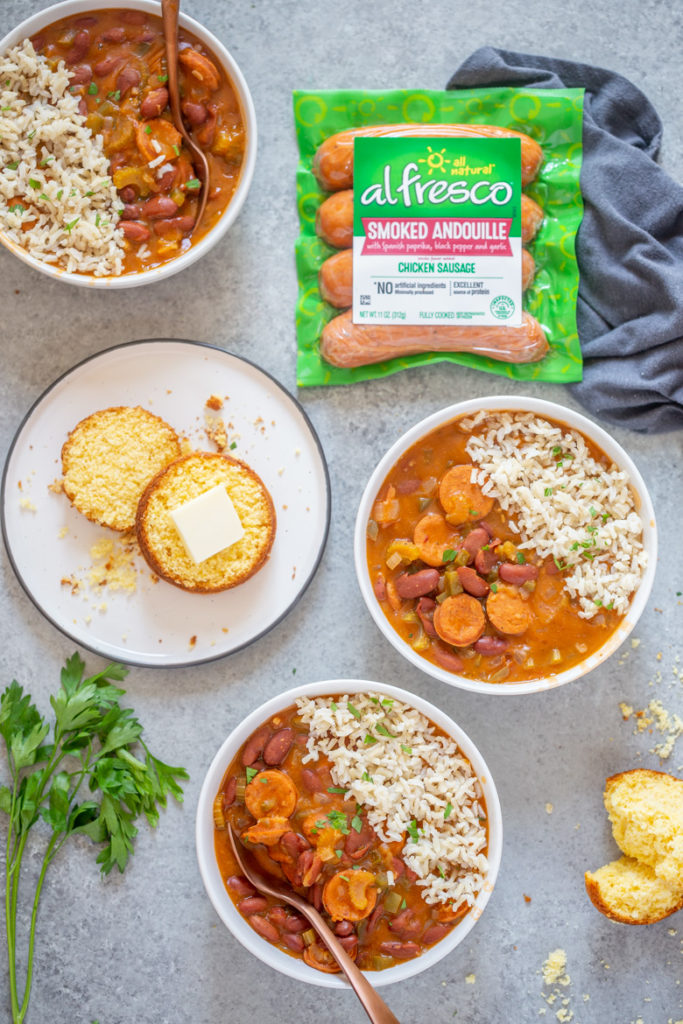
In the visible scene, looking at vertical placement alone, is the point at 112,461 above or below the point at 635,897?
above

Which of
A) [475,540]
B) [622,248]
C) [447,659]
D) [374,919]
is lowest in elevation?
[374,919]

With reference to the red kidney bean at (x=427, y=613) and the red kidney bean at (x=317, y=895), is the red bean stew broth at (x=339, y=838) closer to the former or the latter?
the red kidney bean at (x=317, y=895)

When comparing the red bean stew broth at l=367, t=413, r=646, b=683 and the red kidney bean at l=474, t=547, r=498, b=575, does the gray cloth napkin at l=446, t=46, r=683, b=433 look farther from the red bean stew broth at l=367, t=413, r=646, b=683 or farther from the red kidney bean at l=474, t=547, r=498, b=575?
Result: the red kidney bean at l=474, t=547, r=498, b=575

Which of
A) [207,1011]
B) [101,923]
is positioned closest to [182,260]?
[101,923]

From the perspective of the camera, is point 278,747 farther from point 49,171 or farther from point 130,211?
point 49,171

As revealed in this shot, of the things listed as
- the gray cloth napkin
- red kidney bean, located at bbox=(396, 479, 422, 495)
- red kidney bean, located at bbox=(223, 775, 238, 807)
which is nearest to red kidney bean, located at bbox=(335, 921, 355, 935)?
red kidney bean, located at bbox=(223, 775, 238, 807)

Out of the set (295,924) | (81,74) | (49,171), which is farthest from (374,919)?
(81,74)

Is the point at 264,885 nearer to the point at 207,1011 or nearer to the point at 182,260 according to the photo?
the point at 207,1011
